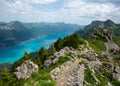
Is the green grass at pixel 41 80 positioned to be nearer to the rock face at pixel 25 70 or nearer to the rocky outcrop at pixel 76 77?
the rocky outcrop at pixel 76 77

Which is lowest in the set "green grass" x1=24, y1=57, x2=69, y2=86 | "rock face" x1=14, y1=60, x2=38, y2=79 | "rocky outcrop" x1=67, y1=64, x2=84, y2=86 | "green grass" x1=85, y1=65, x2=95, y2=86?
"green grass" x1=85, y1=65, x2=95, y2=86

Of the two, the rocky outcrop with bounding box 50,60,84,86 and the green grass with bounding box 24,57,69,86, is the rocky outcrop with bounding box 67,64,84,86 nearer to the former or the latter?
the rocky outcrop with bounding box 50,60,84,86

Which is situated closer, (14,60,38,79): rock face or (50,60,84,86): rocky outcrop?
(50,60,84,86): rocky outcrop

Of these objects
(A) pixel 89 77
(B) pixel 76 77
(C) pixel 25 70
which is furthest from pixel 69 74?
(C) pixel 25 70

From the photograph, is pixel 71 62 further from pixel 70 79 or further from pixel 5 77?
pixel 5 77

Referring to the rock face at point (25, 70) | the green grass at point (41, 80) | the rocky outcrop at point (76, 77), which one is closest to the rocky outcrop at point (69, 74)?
the rocky outcrop at point (76, 77)

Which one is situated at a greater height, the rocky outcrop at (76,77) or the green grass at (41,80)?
the green grass at (41,80)

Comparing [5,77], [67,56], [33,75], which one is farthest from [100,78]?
[5,77]

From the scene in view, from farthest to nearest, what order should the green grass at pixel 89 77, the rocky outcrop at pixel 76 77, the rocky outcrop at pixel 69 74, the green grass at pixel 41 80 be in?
the green grass at pixel 89 77 < the rocky outcrop at pixel 69 74 < the rocky outcrop at pixel 76 77 < the green grass at pixel 41 80

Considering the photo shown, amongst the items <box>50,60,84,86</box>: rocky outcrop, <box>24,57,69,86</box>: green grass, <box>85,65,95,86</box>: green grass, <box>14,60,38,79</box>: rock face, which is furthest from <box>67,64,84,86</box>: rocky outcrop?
<box>14,60,38,79</box>: rock face

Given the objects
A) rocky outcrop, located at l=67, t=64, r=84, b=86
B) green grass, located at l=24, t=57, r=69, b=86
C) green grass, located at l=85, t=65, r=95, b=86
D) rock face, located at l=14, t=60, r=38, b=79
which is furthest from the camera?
rock face, located at l=14, t=60, r=38, b=79

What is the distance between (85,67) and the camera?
154 feet

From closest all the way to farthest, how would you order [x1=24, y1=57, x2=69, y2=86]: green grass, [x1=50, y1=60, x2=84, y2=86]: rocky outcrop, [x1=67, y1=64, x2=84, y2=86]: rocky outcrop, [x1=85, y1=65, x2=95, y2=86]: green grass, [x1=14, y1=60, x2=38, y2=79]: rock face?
1. [x1=24, y1=57, x2=69, y2=86]: green grass
2. [x1=67, y1=64, x2=84, y2=86]: rocky outcrop
3. [x1=50, y1=60, x2=84, y2=86]: rocky outcrop
4. [x1=85, y1=65, x2=95, y2=86]: green grass
5. [x1=14, y1=60, x2=38, y2=79]: rock face

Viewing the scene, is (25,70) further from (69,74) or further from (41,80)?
(41,80)
